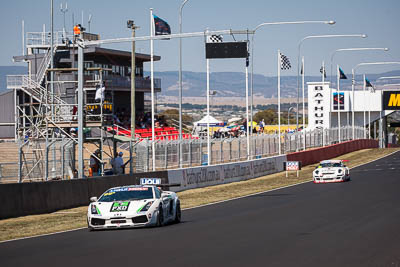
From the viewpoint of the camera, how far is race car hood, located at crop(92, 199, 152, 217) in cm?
1766

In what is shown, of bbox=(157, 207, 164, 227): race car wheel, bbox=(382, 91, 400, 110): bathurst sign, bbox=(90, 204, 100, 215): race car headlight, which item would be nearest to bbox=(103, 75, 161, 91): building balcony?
bbox=(382, 91, 400, 110): bathurst sign

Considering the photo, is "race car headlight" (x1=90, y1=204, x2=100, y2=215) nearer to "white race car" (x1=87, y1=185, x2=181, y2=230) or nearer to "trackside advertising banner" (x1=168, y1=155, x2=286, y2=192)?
"white race car" (x1=87, y1=185, x2=181, y2=230)

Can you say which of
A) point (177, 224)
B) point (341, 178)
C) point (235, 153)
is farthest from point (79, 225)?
point (235, 153)

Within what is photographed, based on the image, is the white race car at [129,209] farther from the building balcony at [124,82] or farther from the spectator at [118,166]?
the building balcony at [124,82]

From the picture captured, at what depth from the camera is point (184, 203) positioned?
28.1m

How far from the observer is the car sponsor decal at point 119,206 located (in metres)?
17.8

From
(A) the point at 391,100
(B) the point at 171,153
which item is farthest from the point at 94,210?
(A) the point at 391,100

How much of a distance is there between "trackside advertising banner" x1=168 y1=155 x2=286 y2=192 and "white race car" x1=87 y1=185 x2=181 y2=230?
1458 cm

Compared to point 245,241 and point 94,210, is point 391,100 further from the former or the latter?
point 245,241

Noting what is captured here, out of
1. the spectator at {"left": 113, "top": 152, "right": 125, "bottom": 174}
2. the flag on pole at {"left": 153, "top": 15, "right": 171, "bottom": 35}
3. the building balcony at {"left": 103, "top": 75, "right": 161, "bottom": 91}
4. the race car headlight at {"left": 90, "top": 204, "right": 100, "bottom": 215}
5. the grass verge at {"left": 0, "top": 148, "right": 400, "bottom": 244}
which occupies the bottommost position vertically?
the grass verge at {"left": 0, "top": 148, "right": 400, "bottom": 244}

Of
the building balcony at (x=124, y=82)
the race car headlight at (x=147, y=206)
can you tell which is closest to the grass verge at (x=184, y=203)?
the race car headlight at (x=147, y=206)

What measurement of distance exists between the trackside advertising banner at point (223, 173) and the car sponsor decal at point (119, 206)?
50.0 feet

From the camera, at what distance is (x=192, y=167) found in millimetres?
36500

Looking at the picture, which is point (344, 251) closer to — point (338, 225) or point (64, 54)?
point (338, 225)
